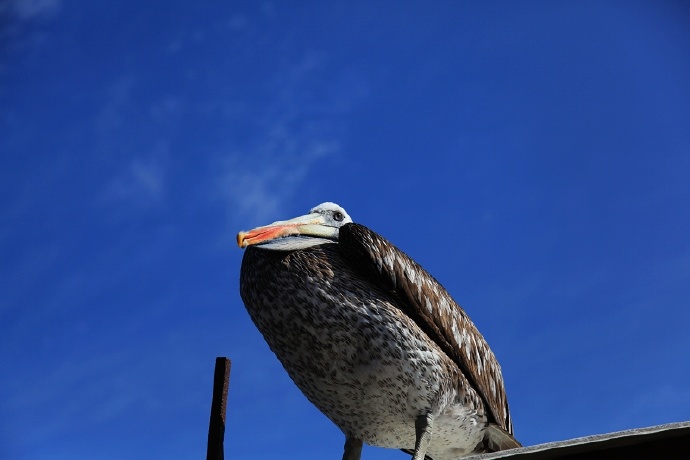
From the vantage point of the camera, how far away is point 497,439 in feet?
18.4

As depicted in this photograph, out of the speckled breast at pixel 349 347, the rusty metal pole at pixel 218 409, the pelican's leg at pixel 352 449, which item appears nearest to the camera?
the speckled breast at pixel 349 347

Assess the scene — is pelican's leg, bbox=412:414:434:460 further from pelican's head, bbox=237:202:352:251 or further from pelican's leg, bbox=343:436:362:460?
pelican's head, bbox=237:202:352:251

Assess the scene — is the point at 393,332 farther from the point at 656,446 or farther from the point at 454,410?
the point at 656,446

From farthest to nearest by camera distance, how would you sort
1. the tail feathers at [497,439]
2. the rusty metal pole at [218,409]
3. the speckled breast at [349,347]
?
1. the tail feathers at [497,439]
2. the rusty metal pole at [218,409]
3. the speckled breast at [349,347]

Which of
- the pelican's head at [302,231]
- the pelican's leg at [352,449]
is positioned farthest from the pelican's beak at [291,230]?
the pelican's leg at [352,449]

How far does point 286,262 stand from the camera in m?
5.32

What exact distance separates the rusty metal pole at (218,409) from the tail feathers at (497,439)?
69.0 inches

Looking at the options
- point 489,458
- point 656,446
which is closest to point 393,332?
point 489,458

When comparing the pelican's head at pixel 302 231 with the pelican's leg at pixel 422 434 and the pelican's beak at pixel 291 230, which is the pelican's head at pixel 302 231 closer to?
the pelican's beak at pixel 291 230

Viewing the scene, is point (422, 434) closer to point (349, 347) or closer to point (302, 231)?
point (349, 347)

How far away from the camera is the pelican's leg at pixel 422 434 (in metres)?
5.00

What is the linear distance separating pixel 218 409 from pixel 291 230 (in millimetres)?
1248

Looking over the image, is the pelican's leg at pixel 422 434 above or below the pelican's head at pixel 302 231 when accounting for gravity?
below

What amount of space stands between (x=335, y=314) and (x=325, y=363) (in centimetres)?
31
